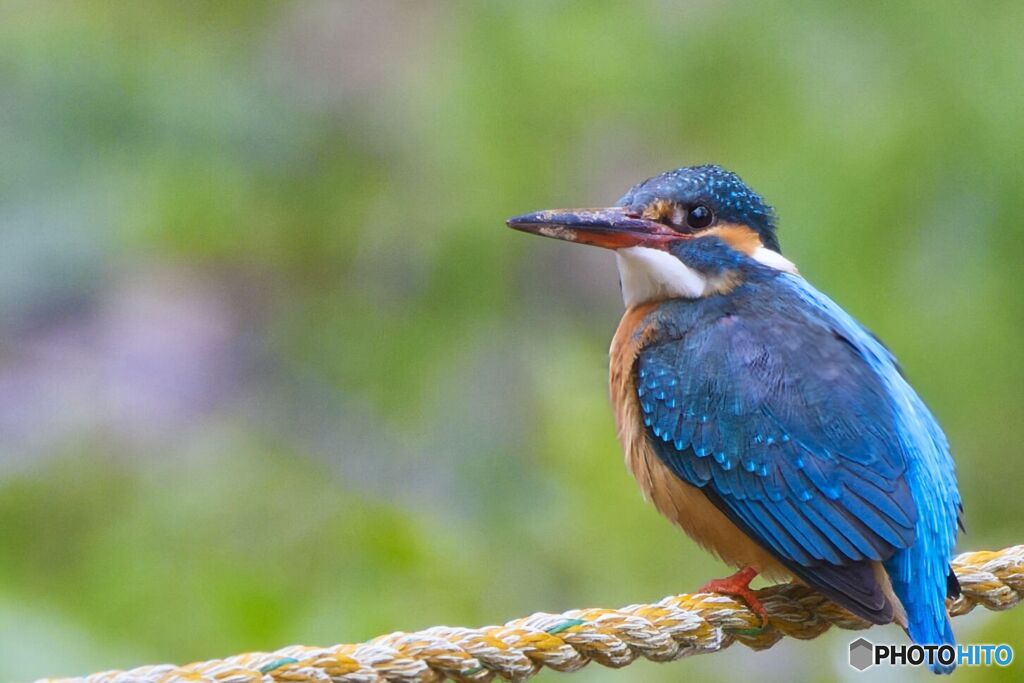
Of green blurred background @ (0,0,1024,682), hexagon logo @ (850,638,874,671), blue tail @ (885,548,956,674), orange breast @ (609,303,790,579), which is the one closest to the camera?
blue tail @ (885,548,956,674)

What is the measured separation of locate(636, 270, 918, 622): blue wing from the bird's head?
0.52 ft

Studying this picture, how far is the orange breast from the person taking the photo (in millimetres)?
2869

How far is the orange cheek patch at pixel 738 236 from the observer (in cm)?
319

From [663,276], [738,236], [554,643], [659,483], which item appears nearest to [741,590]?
[659,483]

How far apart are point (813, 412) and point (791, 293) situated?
1.32ft

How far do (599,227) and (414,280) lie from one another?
1953mm

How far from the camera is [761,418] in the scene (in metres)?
2.77

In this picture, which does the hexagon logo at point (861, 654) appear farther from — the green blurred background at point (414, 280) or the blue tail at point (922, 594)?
the blue tail at point (922, 594)

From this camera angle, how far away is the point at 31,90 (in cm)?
534

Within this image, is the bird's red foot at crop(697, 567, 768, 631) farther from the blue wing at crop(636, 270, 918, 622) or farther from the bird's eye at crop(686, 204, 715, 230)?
the bird's eye at crop(686, 204, 715, 230)

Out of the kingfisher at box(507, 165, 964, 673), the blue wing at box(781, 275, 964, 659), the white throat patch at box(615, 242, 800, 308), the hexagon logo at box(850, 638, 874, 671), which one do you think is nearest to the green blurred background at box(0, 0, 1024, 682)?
the hexagon logo at box(850, 638, 874, 671)

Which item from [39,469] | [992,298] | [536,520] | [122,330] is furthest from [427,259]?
[122,330]

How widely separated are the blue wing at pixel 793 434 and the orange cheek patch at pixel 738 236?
24 cm

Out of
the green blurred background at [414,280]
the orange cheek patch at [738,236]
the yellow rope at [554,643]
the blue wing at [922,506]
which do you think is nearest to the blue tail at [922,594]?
the blue wing at [922,506]
